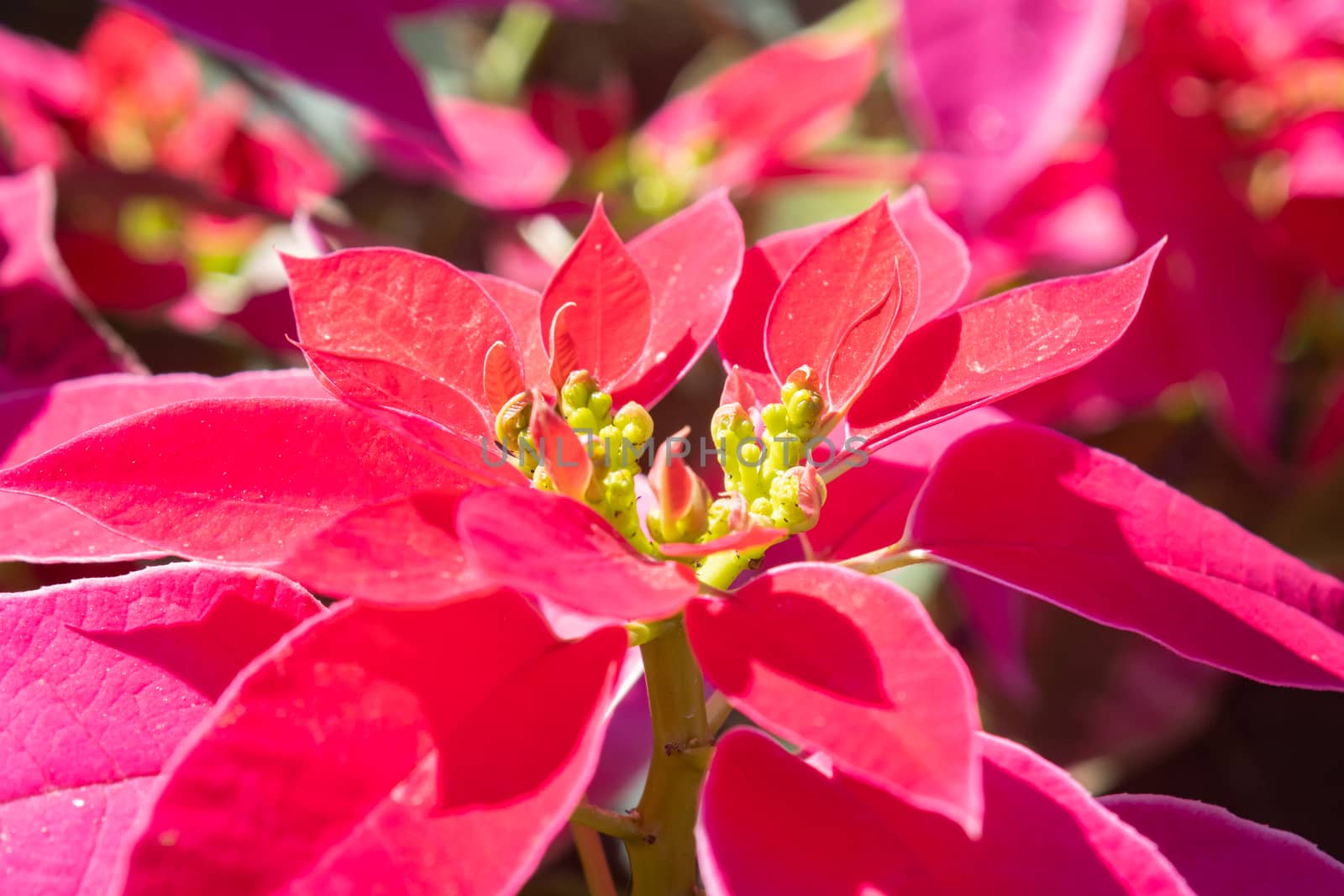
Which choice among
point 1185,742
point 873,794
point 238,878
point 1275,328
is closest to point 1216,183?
point 1275,328

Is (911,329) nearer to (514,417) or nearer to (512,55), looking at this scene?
(514,417)

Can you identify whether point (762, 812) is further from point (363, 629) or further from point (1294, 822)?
point (1294, 822)

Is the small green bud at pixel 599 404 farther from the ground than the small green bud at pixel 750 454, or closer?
farther from the ground

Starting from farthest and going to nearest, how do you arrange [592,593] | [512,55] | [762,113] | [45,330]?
[512,55] → [762,113] → [45,330] → [592,593]

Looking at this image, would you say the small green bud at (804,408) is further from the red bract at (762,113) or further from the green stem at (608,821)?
the red bract at (762,113)

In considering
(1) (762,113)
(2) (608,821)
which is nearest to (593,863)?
(2) (608,821)

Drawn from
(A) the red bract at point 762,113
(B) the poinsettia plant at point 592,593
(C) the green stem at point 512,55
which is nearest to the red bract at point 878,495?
(B) the poinsettia plant at point 592,593

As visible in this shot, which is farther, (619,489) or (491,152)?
(491,152)
